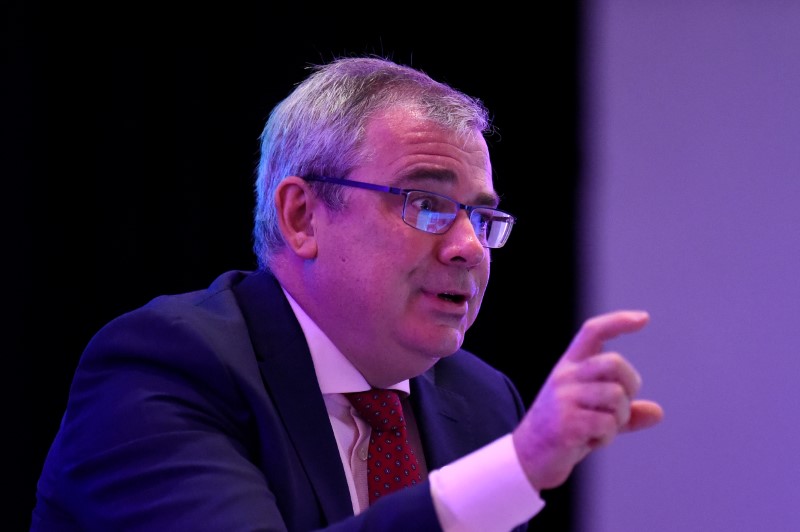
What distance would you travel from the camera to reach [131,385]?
1.53 meters

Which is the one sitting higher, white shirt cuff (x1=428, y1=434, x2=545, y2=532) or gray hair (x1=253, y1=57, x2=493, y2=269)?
gray hair (x1=253, y1=57, x2=493, y2=269)

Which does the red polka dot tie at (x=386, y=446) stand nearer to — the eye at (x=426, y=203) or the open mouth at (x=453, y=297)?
the open mouth at (x=453, y=297)

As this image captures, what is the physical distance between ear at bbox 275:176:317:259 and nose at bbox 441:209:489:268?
0.30 metres

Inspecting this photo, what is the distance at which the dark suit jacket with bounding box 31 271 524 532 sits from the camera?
1.37 metres

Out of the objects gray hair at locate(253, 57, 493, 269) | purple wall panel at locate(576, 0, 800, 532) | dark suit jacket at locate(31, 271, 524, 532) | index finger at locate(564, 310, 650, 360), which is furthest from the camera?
purple wall panel at locate(576, 0, 800, 532)

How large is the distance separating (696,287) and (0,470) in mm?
2270

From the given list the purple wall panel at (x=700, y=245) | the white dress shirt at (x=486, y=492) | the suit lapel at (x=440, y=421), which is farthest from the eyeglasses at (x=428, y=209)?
the purple wall panel at (x=700, y=245)

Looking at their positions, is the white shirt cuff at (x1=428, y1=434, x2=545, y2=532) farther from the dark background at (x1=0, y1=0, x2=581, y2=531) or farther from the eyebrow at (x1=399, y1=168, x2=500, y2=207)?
the dark background at (x1=0, y1=0, x2=581, y2=531)

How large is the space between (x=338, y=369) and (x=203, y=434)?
1.33 ft

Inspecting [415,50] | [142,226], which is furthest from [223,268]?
[415,50]

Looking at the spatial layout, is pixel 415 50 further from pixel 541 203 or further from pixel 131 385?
pixel 131 385

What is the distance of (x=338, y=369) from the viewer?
1.81m

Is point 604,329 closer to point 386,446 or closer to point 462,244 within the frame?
point 462,244

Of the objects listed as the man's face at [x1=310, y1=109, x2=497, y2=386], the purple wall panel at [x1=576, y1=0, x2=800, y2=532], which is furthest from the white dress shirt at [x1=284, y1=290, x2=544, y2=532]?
the purple wall panel at [x1=576, y1=0, x2=800, y2=532]
